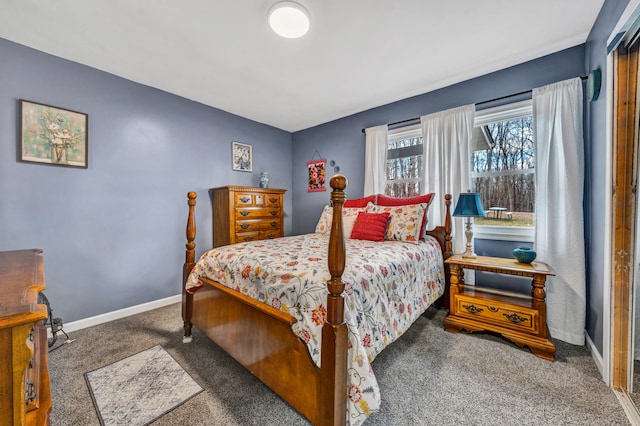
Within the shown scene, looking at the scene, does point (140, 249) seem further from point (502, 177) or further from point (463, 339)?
point (502, 177)

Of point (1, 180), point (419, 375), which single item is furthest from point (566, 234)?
point (1, 180)

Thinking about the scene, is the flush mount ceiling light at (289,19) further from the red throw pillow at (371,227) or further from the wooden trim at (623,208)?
the wooden trim at (623,208)

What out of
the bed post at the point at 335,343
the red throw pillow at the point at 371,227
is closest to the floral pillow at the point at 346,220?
the red throw pillow at the point at 371,227

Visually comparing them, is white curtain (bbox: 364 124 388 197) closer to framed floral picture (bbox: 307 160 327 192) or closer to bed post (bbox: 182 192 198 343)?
framed floral picture (bbox: 307 160 327 192)

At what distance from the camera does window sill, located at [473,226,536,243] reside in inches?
93.5

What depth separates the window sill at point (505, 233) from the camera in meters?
2.38

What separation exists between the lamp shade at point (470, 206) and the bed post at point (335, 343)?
164 centimetres

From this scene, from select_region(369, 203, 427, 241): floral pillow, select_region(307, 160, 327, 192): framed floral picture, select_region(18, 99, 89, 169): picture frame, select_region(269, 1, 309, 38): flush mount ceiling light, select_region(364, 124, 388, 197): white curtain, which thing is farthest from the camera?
select_region(307, 160, 327, 192): framed floral picture

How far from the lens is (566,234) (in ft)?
6.81

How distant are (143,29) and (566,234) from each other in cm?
369

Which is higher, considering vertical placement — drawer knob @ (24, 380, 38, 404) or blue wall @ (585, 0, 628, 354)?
blue wall @ (585, 0, 628, 354)

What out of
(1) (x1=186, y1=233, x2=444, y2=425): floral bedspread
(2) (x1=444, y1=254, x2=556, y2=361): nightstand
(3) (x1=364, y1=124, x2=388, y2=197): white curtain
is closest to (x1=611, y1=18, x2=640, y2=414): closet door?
(2) (x1=444, y1=254, x2=556, y2=361): nightstand

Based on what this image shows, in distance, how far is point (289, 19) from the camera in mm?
1805

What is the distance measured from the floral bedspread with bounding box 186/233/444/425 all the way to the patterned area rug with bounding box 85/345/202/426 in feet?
1.83
